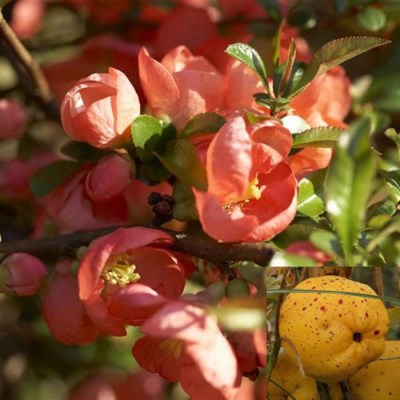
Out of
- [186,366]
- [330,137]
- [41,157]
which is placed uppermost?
[330,137]

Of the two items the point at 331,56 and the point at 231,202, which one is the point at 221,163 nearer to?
the point at 231,202

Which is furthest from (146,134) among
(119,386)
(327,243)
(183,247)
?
(119,386)

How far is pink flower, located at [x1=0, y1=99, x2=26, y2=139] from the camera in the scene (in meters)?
1.10

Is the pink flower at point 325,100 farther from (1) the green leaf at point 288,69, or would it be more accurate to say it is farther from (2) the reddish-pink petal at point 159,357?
(2) the reddish-pink petal at point 159,357

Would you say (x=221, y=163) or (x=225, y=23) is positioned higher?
(x=221, y=163)

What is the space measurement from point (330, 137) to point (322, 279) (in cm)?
13

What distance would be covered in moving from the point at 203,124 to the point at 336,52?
4.8 inches

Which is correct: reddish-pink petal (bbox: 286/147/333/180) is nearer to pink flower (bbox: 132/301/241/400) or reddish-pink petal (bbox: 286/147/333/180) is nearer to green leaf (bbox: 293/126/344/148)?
green leaf (bbox: 293/126/344/148)

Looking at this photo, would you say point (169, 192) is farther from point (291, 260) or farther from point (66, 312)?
point (291, 260)

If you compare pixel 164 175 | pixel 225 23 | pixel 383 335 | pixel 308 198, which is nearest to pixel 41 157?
pixel 225 23

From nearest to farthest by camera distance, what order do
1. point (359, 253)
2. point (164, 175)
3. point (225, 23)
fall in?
point (359, 253), point (164, 175), point (225, 23)

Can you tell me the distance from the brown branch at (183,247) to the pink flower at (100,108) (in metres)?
0.08

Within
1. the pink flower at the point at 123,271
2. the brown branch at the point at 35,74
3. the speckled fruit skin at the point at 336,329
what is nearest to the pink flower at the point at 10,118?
the brown branch at the point at 35,74

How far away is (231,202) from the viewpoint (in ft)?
2.42
